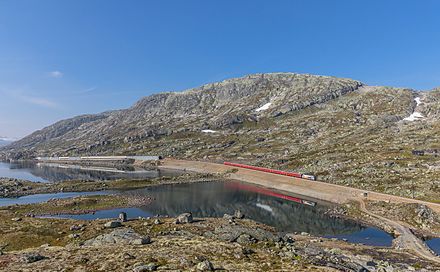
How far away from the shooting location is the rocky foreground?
4138 cm

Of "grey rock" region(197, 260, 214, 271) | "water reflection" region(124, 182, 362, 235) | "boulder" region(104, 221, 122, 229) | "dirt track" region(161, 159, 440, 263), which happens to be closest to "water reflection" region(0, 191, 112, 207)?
"water reflection" region(124, 182, 362, 235)

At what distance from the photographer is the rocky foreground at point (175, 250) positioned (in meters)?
41.4

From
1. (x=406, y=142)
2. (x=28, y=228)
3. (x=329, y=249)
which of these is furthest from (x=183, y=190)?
(x=406, y=142)

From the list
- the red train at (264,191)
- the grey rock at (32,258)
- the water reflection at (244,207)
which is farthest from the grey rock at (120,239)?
the red train at (264,191)

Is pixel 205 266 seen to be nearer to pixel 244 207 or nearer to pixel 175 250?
pixel 175 250

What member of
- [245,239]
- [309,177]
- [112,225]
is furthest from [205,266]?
[309,177]

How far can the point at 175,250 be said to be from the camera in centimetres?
4706

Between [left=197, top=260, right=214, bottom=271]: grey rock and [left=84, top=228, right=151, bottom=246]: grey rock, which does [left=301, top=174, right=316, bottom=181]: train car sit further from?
[left=197, top=260, right=214, bottom=271]: grey rock

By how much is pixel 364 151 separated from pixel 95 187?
150 meters

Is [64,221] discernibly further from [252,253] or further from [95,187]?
[95,187]

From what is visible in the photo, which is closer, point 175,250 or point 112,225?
point 175,250

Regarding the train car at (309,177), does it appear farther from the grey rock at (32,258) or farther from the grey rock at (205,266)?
the grey rock at (32,258)

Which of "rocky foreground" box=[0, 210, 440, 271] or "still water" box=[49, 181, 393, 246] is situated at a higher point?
"rocky foreground" box=[0, 210, 440, 271]

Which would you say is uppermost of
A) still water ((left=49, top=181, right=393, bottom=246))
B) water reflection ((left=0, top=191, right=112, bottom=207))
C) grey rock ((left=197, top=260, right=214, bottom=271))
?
grey rock ((left=197, top=260, right=214, bottom=271))
